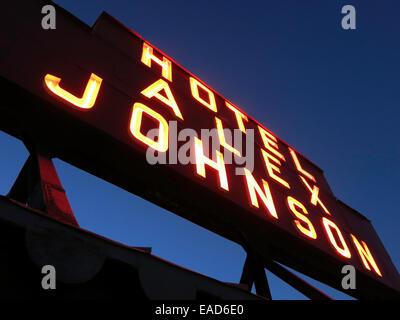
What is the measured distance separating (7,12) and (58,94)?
1265 mm

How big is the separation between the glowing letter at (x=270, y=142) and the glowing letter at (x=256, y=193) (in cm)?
152

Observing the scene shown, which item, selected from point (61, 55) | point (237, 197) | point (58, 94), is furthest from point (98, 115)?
point (237, 197)

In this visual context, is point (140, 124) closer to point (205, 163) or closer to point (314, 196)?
point (205, 163)

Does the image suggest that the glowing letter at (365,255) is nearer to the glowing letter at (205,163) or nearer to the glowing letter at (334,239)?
the glowing letter at (334,239)

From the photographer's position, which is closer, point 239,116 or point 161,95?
point 161,95

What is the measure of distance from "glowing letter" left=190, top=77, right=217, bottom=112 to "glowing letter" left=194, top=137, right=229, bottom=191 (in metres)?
1.18

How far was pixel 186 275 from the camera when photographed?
2.20 m

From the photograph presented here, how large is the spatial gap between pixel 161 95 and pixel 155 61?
3.20 ft

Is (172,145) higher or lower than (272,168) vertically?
lower

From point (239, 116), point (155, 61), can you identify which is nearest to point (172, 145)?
point (155, 61)

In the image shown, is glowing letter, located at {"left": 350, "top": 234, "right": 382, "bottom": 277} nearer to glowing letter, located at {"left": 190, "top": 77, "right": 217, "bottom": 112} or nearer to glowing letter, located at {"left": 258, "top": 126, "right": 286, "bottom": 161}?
glowing letter, located at {"left": 258, "top": 126, "right": 286, "bottom": 161}

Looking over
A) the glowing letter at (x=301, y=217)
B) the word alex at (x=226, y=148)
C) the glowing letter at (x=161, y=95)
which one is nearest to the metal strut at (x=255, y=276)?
the word alex at (x=226, y=148)

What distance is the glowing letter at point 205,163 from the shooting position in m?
4.41

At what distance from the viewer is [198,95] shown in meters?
5.96
